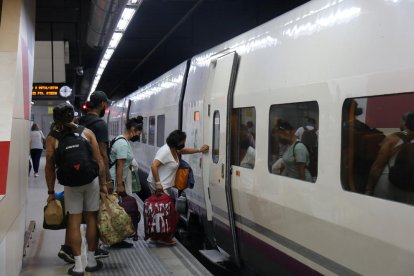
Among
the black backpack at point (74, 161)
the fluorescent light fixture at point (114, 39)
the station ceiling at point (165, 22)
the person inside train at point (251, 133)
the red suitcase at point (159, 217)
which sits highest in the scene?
the station ceiling at point (165, 22)

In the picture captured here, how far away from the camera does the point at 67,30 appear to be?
46.7 feet

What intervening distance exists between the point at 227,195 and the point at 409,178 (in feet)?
8.56

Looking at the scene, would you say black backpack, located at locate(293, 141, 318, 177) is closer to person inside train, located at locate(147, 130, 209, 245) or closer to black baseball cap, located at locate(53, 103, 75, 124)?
black baseball cap, located at locate(53, 103, 75, 124)

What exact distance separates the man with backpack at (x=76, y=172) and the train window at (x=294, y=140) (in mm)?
1647

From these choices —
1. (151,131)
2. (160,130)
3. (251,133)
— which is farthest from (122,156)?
(151,131)

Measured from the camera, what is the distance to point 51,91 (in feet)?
52.1

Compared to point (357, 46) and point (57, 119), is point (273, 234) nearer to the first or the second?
point (357, 46)

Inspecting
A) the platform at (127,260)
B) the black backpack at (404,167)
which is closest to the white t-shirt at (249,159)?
the platform at (127,260)

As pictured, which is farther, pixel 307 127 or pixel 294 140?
pixel 294 140

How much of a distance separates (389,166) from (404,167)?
0.12 meters

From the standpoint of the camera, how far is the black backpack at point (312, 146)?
366cm

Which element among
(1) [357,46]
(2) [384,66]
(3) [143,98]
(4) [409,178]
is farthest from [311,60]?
(3) [143,98]

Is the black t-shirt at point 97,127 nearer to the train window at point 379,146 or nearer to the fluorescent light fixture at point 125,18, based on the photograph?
the train window at point 379,146

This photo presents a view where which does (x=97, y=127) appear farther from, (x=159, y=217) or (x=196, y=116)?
(x=196, y=116)
